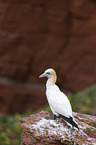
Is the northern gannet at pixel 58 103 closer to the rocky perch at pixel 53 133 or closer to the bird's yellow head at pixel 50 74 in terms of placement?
the bird's yellow head at pixel 50 74

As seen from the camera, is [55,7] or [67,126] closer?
[67,126]

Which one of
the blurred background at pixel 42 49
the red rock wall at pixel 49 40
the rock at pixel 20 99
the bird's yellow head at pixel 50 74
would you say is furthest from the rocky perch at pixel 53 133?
the rock at pixel 20 99

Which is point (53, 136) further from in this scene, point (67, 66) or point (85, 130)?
point (67, 66)

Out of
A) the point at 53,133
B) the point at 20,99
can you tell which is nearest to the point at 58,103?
the point at 53,133

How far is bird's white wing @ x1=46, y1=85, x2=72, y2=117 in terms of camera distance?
8.28 ft

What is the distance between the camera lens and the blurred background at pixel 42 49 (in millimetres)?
5387

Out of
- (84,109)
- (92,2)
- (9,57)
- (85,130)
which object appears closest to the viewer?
(85,130)

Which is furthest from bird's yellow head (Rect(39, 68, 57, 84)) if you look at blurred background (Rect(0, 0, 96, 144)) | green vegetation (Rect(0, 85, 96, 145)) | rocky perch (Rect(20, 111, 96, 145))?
blurred background (Rect(0, 0, 96, 144))

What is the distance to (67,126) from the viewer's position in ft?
8.59

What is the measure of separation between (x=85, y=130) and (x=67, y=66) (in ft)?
10.8

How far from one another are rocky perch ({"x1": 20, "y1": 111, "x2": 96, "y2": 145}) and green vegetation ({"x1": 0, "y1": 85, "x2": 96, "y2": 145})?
63.0 inches

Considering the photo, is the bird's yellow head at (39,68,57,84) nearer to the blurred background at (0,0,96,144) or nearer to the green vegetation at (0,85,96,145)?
the green vegetation at (0,85,96,145)

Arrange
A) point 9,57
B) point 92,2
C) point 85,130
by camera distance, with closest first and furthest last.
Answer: point 85,130
point 92,2
point 9,57

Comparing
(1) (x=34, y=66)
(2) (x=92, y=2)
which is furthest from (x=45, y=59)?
(2) (x=92, y=2)
